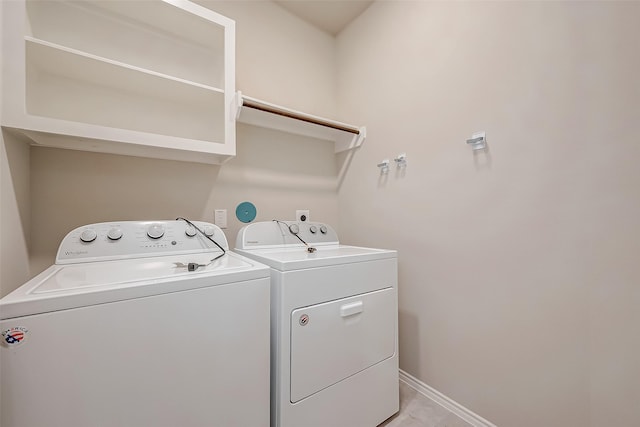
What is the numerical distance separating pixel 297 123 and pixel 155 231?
115 cm

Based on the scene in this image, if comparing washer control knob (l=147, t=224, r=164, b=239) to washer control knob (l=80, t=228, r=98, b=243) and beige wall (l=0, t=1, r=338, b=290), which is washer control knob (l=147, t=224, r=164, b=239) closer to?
washer control knob (l=80, t=228, r=98, b=243)

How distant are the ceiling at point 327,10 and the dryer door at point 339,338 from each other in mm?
2109

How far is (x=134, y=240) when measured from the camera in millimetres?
1155

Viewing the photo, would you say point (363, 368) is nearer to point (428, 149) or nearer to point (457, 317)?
point (457, 317)

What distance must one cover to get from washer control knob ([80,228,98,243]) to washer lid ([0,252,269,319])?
Answer: 0.36 feet

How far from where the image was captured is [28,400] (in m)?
0.61

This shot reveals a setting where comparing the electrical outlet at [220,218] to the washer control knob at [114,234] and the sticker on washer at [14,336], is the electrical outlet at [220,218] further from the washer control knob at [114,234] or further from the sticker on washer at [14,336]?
the sticker on washer at [14,336]

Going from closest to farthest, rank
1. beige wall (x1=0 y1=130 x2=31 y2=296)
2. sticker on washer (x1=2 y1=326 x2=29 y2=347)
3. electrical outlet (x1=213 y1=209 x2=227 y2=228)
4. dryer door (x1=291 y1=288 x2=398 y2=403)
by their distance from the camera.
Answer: sticker on washer (x1=2 y1=326 x2=29 y2=347) < beige wall (x1=0 y1=130 x2=31 y2=296) < dryer door (x1=291 y1=288 x2=398 y2=403) < electrical outlet (x1=213 y1=209 x2=227 y2=228)

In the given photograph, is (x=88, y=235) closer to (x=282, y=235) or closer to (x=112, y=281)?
(x=112, y=281)

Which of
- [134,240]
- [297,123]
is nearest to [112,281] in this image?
[134,240]

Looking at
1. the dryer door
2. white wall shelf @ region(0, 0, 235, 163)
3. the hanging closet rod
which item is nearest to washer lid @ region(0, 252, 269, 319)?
the dryer door

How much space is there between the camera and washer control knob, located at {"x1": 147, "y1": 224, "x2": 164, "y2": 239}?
1.19 meters

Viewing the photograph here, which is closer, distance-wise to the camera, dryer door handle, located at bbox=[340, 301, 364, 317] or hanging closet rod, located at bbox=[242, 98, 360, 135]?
dryer door handle, located at bbox=[340, 301, 364, 317]

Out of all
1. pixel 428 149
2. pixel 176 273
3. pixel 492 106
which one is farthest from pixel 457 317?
pixel 176 273
